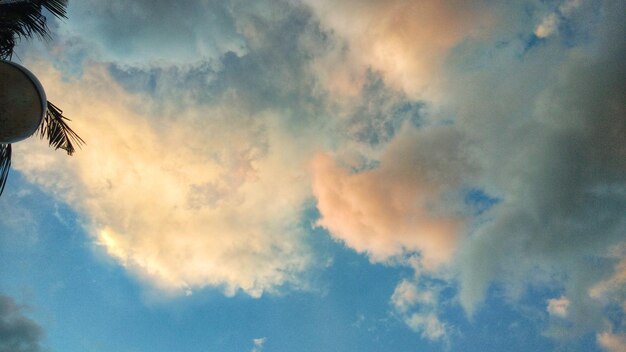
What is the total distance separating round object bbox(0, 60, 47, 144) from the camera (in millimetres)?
4488

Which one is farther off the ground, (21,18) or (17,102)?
(21,18)

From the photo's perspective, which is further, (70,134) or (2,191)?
(70,134)

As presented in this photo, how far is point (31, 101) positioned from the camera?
4.70m

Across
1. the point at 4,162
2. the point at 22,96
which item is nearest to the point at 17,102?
the point at 22,96

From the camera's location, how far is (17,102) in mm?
4570

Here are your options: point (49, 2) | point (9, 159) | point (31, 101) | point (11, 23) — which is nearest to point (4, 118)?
point (31, 101)

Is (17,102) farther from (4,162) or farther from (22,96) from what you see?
(4,162)

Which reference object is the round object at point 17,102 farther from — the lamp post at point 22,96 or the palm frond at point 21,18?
the palm frond at point 21,18

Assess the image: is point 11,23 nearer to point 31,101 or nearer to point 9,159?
point 9,159

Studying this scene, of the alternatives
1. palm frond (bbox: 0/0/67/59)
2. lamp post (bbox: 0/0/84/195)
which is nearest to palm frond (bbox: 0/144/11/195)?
lamp post (bbox: 0/0/84/195)

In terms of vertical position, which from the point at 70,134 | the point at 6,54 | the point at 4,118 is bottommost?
the point at 4,118

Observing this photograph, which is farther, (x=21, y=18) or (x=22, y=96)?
(x=21, y=18)

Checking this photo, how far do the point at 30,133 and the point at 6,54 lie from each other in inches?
132

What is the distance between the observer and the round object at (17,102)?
449cm
